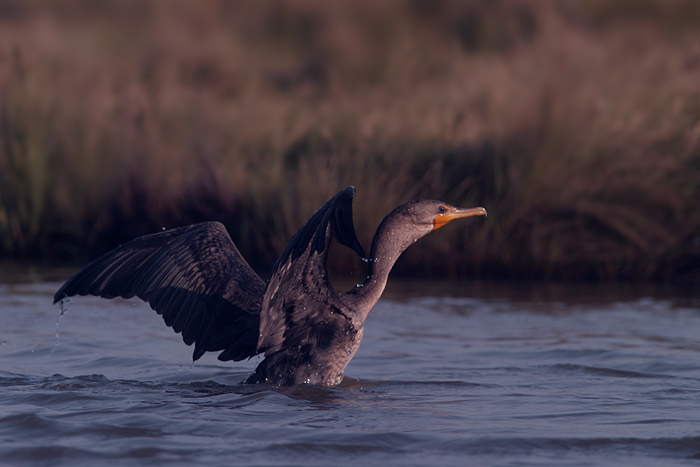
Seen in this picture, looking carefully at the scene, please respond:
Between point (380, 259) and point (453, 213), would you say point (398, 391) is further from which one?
point (453, 213)

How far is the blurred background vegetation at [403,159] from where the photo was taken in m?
9.88

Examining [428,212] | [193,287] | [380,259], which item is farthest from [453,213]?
[193,287]

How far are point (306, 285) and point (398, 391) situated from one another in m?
0.95

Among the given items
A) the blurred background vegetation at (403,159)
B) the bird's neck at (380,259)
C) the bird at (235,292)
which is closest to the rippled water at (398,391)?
the bird at (235,292)

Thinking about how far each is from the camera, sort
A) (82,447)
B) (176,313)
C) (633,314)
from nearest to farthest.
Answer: (82,447) → (176,313) → (633,314)

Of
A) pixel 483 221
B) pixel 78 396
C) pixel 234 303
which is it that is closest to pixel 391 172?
pixel 483 221

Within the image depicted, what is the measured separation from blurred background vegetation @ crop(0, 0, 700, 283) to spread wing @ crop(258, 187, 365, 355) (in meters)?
4.29

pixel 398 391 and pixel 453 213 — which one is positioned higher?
pixel 453 213

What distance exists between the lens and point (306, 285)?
209 inches

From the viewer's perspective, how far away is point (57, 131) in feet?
38.0

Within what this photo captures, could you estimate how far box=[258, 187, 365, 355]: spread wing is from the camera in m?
4.85

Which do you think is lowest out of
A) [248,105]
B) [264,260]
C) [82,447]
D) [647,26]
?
[82,447]

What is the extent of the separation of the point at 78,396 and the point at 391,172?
18.0ft

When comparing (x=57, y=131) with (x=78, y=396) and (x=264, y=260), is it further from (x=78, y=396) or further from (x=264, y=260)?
(x=78, y=396)
